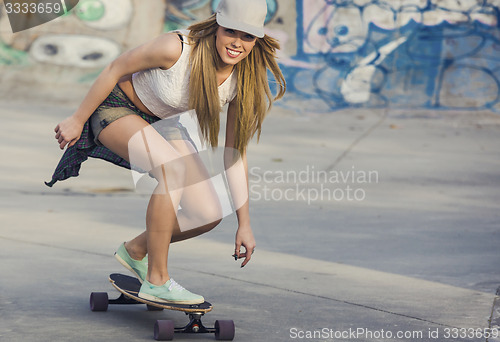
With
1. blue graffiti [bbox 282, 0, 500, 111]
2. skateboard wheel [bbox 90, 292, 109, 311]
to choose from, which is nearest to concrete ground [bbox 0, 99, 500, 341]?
skateboard wheel [bbox 90, 292, 109, 311]

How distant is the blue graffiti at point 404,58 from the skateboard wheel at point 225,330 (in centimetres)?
981

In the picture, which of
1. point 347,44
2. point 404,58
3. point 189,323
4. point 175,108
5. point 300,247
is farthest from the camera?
point 347,44

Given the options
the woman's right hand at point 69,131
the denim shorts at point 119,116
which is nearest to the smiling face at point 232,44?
the denim shorts at point 119,116

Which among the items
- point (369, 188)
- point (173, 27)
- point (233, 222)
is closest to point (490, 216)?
point (369, 188)

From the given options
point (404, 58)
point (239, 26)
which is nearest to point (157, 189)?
point (239, 26)

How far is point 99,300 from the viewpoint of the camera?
4000 mm

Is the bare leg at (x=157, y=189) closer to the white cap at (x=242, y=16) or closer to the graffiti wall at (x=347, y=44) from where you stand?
the white cap at (x=242, y=16)

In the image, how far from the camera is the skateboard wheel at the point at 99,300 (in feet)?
13.1

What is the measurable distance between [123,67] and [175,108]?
30 cm

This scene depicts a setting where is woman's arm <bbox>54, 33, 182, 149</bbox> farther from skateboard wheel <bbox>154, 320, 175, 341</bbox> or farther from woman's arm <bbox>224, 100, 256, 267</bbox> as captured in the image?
skateboard wheel <bbox>154, 320, 175, 341</bbox>

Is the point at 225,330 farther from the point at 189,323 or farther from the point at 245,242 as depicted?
the point at 245,242

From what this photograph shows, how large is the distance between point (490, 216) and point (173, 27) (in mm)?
8320

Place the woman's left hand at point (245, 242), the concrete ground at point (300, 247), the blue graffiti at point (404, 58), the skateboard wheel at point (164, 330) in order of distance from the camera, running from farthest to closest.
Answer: the blue graffiti at point (404, 58) → the concrete ground at point (300, 247) → the woman's left hand at point (245, 242) → the skateboard wheel at point (164, 330)

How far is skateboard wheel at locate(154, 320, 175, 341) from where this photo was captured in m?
3.55
